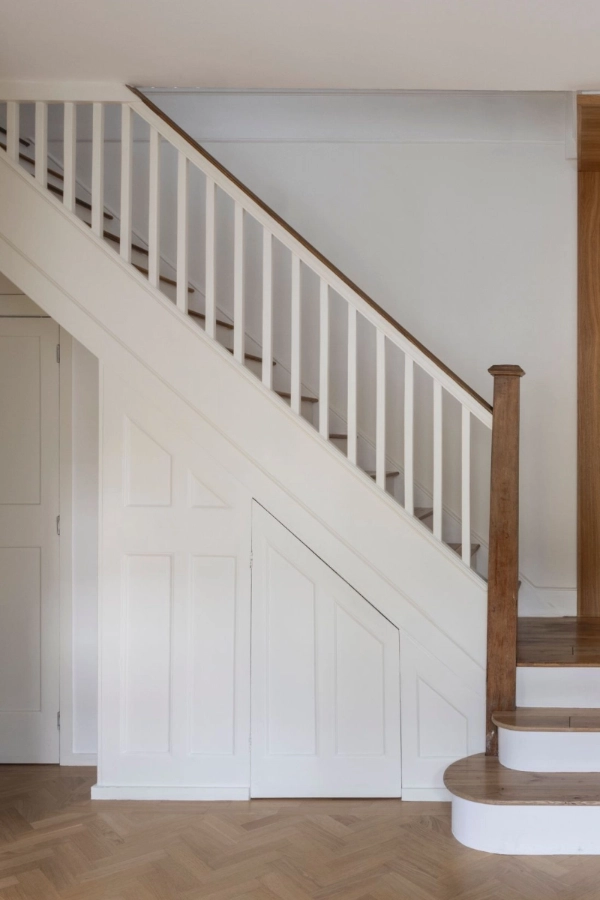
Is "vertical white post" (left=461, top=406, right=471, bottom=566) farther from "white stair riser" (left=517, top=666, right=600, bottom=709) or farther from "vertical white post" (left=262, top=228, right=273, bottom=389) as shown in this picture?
"vertical white post" (left=262, top=228, right=273, bottom=389)

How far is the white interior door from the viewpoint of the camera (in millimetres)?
3662

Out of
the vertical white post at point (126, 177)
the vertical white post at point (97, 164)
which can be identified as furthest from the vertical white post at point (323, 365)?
the vertical white post at point (97, 164)

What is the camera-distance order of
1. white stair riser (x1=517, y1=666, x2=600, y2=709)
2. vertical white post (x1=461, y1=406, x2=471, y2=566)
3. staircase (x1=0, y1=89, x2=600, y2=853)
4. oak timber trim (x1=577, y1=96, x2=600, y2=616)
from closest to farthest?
staircase (x1=0, y1=89, x2=600, y2=853)
white stair riser (x1=517, y1=666, x2=600, y2=709)
vertical white post (x1=461, y1=406, x2=471, y2=566)
oak timber trim (x1=577, y1=96, x2=600, y2=616)

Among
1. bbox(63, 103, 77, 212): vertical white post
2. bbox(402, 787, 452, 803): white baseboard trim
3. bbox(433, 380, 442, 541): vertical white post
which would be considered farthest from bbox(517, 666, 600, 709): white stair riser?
bbox(63, 103, 77, 212): vertical white post

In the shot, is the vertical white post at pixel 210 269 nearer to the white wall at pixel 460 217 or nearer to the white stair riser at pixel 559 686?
the white wall at pixel 460 217

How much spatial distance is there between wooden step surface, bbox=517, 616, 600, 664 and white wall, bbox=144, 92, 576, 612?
0.64 feet

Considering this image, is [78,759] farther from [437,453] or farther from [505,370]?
[505,370]

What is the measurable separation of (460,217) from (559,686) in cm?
236

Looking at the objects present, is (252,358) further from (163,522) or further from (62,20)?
(62,20)

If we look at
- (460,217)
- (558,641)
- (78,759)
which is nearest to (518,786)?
(558,641)

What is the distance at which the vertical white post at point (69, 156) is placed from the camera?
125 inches

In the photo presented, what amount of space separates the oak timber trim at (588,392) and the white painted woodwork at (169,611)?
Result: 71.7 inches

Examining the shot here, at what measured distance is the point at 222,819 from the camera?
2.99 m

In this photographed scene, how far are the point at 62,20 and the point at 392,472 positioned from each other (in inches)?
91.8
